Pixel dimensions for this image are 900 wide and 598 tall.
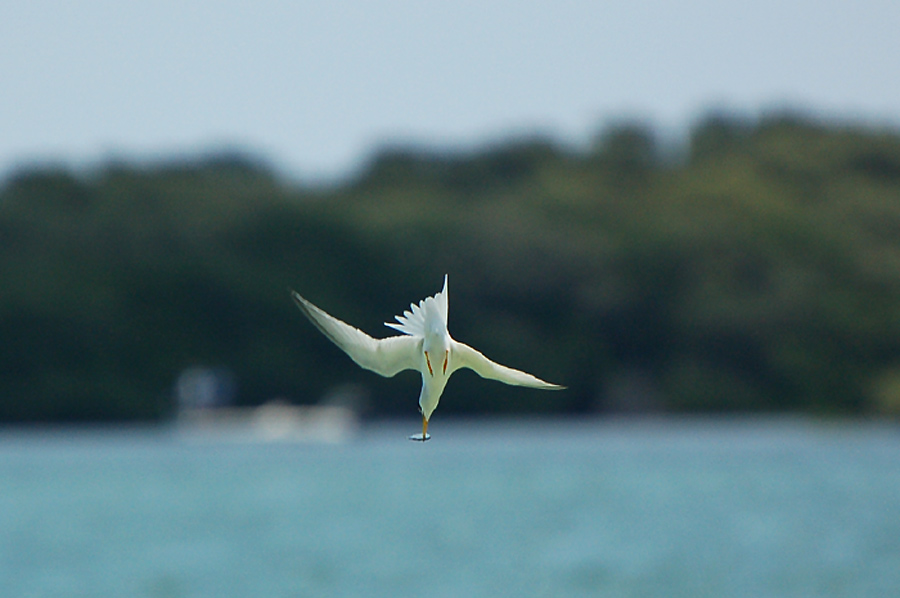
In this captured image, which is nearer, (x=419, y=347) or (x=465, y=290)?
(x=419, y=347)

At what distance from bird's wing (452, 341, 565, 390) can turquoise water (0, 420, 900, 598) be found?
21535 mm

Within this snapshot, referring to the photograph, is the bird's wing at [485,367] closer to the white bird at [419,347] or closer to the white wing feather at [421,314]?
the white bird at [419,347]

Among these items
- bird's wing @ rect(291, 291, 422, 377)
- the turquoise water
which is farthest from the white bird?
the turquoise water

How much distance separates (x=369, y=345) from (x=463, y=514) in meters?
34.9

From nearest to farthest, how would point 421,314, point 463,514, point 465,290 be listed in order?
1. point 421,314
2. point 463,514
3. point 465,290

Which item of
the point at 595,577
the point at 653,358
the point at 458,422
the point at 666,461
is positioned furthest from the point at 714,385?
the point at 595,577

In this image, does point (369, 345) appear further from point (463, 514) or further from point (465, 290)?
point (465, 290)

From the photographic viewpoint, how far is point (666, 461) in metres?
55.2

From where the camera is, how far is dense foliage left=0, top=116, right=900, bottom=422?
69188 mm

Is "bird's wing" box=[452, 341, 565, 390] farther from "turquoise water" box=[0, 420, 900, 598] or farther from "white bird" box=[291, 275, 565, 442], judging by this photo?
"turquoise water" box=[0, 420, 900, 598]

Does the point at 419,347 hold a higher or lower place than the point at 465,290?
lower

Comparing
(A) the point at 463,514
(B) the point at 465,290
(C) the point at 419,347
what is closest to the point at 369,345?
(C) the point at 419,347

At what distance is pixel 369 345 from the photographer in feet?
37.1

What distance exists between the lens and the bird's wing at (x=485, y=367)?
37.3ft
